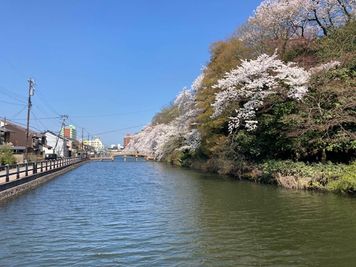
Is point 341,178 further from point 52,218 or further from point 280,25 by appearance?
point 280,25

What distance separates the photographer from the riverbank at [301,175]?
806 inches

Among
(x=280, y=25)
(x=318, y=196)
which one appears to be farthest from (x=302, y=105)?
(x=280, y=25)

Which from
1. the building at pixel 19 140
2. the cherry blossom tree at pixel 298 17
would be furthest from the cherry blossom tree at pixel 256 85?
the building at pixel 19 140

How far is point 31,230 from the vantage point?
1244 centimetres

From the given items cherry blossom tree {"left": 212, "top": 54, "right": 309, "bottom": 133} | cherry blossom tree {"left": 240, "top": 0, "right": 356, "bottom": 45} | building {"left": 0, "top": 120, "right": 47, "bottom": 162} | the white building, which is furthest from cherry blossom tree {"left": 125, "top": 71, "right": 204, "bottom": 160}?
the white building

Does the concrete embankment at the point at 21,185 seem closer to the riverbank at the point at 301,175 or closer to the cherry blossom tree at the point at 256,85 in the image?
the cherry blossom tree at the point at 256,85

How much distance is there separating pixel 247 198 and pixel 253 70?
1187 cm

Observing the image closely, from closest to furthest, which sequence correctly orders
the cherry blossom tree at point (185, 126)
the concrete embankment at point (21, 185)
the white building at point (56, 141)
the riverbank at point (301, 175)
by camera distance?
the concrete embankment at point (21, 185) < the riverbank at point (301, 175) < the cherry blossom tree at point (185, 126) < the white building at point (56, 141)

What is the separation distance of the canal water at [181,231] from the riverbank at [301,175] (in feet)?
3.33

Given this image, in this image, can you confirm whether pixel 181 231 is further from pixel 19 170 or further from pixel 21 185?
pixel 19 170

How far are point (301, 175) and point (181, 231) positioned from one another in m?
13.5

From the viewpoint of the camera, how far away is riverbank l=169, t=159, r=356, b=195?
20469mm

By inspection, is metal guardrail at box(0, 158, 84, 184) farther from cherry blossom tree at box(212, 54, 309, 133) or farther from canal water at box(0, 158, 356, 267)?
cherry blossom tree at box(212, 54, 309, 133)

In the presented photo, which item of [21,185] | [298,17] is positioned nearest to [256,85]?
[298,17]
